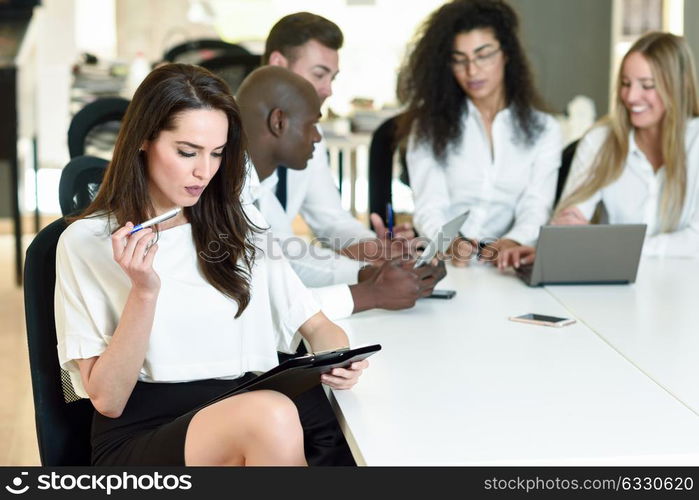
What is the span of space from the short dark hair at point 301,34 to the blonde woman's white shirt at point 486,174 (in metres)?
0.44

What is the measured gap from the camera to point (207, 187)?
163 centimetres

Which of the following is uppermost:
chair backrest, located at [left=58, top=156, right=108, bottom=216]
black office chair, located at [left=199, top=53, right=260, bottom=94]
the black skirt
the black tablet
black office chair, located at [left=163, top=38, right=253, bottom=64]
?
black office chair, located at [left=163, top=38, right=253, bottom=64]

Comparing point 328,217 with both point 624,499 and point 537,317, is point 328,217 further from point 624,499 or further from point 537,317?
point 624,499

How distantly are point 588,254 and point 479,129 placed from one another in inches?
36.2

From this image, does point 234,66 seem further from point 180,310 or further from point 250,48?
point 250,48

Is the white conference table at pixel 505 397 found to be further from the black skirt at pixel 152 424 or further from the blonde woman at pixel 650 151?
the blonde woman at pixel 650 151

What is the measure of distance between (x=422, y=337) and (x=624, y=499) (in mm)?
676

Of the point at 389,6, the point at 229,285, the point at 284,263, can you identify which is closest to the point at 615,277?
the point at 284,263

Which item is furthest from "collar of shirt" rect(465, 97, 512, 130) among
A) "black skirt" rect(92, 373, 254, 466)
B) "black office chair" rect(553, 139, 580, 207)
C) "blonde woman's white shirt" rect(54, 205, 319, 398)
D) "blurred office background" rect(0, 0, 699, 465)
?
"blurred office background" rect(0, 0, 699, 465)

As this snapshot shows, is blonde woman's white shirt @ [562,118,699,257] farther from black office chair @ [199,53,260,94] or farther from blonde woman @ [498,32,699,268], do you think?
black office chair @ [199,53,260,94]

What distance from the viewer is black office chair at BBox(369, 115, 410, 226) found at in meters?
2.98

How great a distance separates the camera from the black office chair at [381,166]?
9.79 feet

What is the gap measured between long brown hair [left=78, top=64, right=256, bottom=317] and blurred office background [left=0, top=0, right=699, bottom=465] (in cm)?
380

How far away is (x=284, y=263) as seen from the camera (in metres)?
1.72
